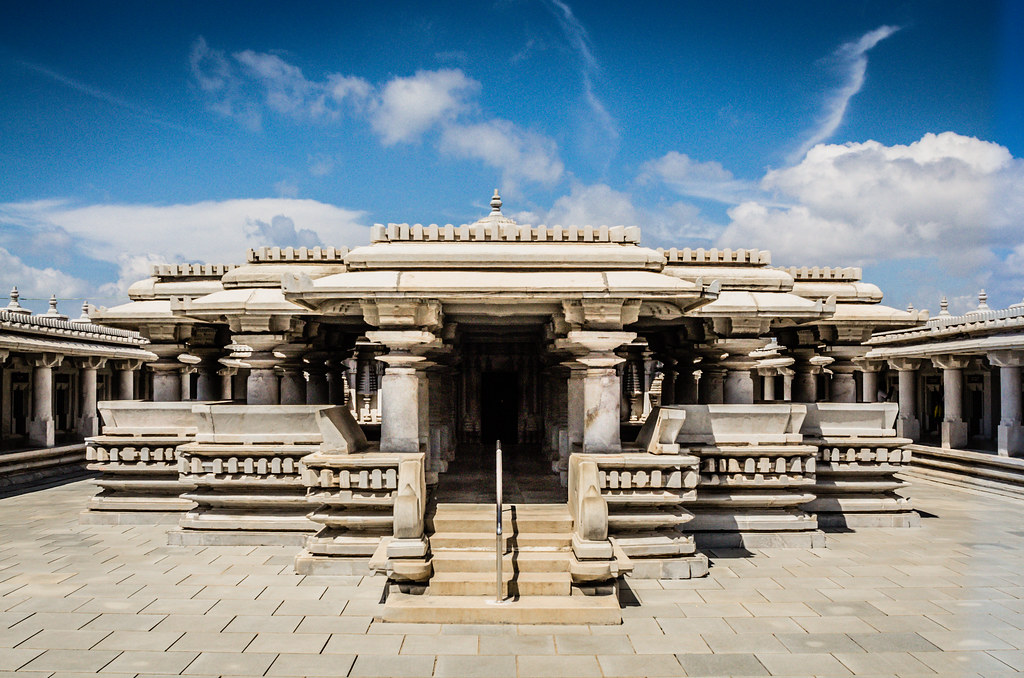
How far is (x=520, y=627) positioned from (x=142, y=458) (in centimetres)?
824

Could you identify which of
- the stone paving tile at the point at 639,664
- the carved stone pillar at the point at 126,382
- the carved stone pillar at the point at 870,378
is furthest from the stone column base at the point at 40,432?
the carved stone pillar at the point at 870,378

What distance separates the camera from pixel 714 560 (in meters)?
9.11

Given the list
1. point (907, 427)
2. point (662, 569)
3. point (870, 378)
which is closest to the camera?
point (662, 569)

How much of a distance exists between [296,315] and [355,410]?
23614 millimetres

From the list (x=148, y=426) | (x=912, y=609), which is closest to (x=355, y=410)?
(x=148, y=426)

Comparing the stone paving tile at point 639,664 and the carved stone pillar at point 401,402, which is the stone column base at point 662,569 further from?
the carved stone pillar at point 401,402

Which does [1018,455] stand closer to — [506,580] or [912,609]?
[912,609]

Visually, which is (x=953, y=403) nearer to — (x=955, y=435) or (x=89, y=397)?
(x=955, y=435)

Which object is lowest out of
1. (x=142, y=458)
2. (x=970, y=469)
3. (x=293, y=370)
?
(x=970, y=469)

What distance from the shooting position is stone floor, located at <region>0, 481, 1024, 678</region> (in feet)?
19.0

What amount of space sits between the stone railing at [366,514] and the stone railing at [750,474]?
415 centimetres

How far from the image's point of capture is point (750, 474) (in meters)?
9.65

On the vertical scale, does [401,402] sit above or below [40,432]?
above

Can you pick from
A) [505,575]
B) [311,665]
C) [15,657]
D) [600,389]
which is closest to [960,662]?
[505,575]
